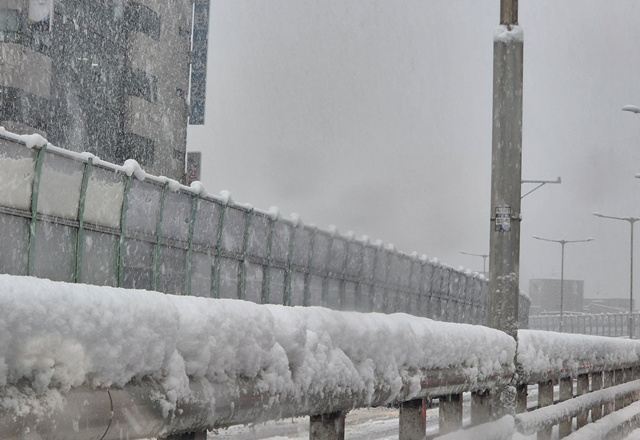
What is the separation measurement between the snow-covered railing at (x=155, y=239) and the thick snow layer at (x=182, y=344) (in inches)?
492

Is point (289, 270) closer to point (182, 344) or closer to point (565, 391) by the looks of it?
point (565, 391)

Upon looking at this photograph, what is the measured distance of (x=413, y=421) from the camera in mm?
4117

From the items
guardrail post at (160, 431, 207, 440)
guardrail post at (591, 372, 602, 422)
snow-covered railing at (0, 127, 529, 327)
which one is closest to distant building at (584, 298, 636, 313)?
snow-covered railing at (0, 127, 529, 327)

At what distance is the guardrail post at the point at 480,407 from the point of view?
17.8ft

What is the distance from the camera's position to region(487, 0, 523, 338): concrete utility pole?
7.50 meters

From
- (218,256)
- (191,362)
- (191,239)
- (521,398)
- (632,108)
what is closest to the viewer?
(191,362)

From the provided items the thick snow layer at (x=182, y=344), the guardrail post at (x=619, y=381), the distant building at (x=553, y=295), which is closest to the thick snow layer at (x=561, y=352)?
the guardrail post at (x=619, y=381)

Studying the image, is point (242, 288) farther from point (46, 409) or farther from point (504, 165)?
point (46, 409)

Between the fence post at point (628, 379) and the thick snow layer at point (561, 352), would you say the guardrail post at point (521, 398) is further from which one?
the fence post at point (628, 379)

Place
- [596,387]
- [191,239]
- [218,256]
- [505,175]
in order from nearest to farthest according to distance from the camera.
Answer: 1. [505,175]
2. [596,387]
3. [191,239]
4. [218,256]

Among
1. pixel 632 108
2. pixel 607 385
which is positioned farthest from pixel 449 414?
pixel 632 108

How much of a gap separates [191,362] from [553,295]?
150 metres

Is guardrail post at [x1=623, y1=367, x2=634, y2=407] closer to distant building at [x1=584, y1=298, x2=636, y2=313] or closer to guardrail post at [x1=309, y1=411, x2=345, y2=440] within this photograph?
guardrail post at [x1=309, y1=411, x2=345, y2=440]

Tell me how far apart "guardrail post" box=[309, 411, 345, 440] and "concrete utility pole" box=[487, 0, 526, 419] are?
4146 mm
